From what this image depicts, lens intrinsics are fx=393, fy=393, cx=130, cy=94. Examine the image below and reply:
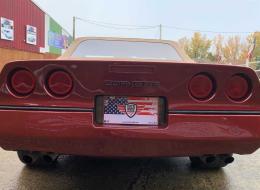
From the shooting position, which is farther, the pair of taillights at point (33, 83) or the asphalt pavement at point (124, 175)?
the asphalt pavement at point (124, 175)

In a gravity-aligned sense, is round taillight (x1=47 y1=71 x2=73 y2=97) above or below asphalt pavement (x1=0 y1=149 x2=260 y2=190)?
above

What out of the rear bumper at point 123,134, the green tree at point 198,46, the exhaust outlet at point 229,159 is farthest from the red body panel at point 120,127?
Result: the green tree at point 198,46

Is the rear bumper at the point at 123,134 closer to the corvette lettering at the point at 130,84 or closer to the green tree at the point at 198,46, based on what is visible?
the corvette lettering at the point at 130,84

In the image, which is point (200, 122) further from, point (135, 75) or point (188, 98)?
point (135, 75)

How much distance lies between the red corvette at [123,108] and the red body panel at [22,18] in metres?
20.0

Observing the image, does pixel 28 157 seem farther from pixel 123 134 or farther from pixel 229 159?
pixel 229 159

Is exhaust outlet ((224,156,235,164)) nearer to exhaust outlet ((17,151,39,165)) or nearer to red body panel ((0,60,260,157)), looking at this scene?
A: red body panel ((0,60,260,157))

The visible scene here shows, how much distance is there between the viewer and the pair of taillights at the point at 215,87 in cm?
258

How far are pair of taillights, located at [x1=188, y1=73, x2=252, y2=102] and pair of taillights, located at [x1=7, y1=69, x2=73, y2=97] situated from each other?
81cm

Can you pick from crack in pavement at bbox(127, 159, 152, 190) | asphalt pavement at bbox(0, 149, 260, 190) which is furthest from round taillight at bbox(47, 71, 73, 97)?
crack in pavement at bbox(127, 159, 152, 190)

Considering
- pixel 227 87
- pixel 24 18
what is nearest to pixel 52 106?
pixel 227 87

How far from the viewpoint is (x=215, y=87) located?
258 centimetres

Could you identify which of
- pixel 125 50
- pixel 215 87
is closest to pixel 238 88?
pixel 215 87

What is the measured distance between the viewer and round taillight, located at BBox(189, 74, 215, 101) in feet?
8.46
